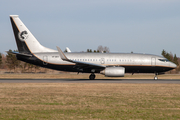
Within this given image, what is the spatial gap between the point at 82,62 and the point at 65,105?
706 inches

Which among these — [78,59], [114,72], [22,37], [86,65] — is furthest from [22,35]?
[114,72]

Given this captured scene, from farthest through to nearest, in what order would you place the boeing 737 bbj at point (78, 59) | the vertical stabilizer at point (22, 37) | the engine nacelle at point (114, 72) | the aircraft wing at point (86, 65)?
the vertical stabilizer at point (22, 37)
the boeing 737 bbj at point (78, 59)
the aircraft wing at point (86, 65)
the engine nacelle at point (114, 72)

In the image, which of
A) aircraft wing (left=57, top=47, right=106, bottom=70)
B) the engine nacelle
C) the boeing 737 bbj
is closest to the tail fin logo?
the boeing 737 bbj

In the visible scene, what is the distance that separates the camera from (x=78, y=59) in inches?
1252

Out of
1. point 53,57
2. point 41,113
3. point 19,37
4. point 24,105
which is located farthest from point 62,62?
point 41,113

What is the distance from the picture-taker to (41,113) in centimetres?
948

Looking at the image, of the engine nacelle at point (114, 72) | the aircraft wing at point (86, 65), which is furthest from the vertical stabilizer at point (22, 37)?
the engine nacelle at point (114, 72)

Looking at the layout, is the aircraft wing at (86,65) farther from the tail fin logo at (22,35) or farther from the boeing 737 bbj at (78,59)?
the tail fin logo at (22,35)

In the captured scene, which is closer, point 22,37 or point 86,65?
point 86,65

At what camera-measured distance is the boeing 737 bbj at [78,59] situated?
103 ft

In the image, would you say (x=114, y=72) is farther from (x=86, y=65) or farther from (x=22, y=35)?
(x=22, y=35)

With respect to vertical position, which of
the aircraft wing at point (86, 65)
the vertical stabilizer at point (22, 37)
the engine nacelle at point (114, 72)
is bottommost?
the engine nacelle at point (114, 72)

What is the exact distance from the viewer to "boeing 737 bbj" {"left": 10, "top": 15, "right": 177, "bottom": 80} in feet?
103

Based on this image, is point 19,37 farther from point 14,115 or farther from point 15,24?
point 14,115
